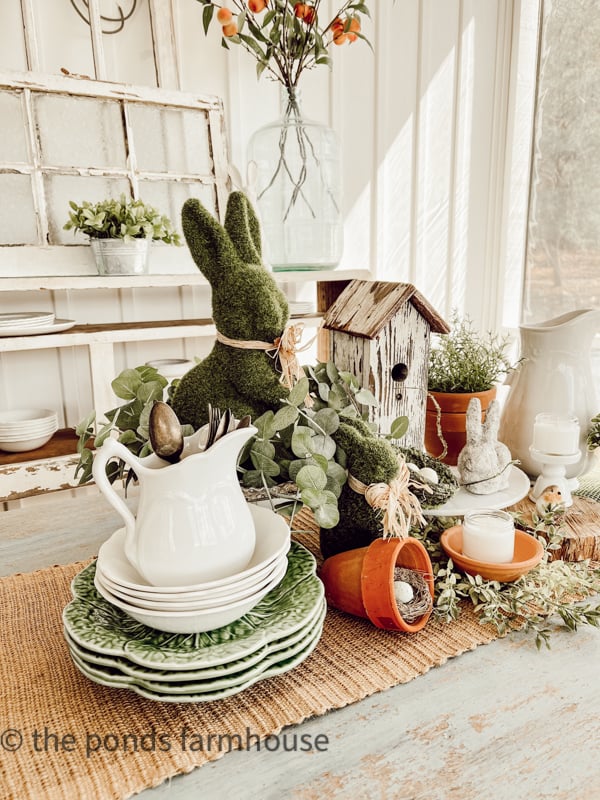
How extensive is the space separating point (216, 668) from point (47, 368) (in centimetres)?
171

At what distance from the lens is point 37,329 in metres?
1.69

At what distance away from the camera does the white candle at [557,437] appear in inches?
35.2

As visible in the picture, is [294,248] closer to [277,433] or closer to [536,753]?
[277,433]

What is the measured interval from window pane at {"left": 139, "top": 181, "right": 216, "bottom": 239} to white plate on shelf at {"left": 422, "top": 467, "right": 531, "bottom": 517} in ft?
4.78

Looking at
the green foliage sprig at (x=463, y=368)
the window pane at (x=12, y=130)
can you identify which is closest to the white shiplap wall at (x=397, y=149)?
the window pane at (x=12, y=130)

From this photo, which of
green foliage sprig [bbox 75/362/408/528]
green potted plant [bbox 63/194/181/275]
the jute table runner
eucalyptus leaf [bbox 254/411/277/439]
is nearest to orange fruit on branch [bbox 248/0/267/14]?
green potted plant [bbox 63/194/181/275]

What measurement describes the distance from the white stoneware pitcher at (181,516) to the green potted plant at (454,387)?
59 cm

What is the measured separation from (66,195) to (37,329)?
0.47 metres

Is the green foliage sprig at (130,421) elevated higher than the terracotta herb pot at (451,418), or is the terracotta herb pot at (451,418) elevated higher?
the green foliage sprig at (130,421)

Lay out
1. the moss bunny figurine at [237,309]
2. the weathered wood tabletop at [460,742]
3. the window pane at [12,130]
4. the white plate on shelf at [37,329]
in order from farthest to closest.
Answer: the window pane at [12,130]
the white plate on shelf at [37,329]
the moss bunny figurine at [237,309]
the weathered wood tabletop at [460,742]

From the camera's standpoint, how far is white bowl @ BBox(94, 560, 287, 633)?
534mm

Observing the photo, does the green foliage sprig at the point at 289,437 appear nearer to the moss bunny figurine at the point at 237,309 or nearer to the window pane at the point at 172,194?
the moss bunny figurine at the point at 237,309

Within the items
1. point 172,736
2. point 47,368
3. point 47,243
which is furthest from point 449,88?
point 172,736

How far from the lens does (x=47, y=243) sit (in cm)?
184
